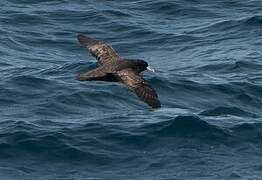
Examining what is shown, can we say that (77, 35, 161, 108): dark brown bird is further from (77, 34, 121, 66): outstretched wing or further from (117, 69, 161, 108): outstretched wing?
(77, 34, 121, 66): outstretched wing

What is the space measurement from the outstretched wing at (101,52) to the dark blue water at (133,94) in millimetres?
1705

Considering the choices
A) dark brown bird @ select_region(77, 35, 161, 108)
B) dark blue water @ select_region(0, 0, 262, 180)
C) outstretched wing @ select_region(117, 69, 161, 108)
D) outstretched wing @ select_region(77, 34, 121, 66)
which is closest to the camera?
outstretched wing @ select_region(117, 69, 161, 108)

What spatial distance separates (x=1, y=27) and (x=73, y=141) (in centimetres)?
1075

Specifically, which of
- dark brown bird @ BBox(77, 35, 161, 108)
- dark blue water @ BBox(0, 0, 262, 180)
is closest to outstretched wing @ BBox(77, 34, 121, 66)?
dark brown bird @ BBox(77, 35, 161, 108)

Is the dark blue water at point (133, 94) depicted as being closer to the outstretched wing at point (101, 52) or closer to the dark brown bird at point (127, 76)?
the outstretched wing at point (101, 52)

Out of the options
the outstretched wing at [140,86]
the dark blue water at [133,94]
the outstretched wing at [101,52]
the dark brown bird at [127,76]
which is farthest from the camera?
the outstretched wing at [101,52]

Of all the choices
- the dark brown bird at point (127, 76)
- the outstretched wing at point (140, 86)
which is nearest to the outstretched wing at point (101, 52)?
the dark brown bird at point (127, 76)

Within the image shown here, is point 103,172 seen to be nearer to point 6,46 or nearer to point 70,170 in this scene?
point 70,170

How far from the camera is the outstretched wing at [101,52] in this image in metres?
19.3

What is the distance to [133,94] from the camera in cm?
2277

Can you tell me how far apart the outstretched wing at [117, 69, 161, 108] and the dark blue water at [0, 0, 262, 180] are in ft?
6.28

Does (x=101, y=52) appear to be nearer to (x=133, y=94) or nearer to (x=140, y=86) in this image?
(x=140, y=86)

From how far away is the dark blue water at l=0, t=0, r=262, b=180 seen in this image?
18172mm

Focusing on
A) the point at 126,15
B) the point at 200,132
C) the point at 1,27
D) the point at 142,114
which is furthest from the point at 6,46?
the point at 200,132
